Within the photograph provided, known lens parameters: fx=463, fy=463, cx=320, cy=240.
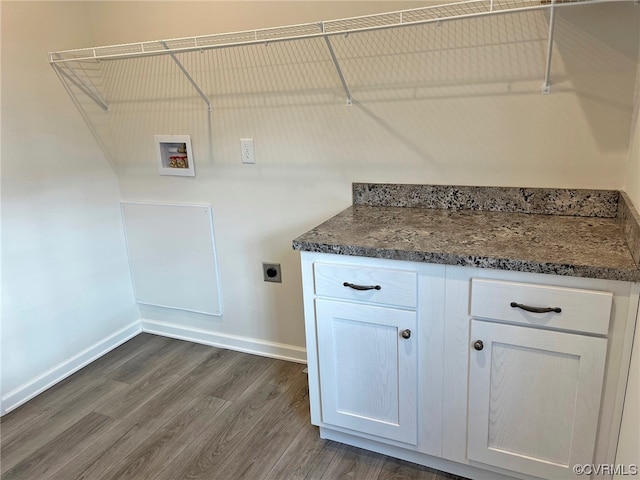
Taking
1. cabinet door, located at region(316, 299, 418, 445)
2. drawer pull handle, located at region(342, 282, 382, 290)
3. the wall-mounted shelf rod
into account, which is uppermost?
the wall-mounted shelf rod

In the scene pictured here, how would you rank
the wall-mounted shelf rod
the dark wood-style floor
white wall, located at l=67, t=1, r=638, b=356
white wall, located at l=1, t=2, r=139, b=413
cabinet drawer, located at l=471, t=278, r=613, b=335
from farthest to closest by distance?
white wall, located at l=1, t=2, r=139, b=413, the dark wood-style floor, white wall, located at l=67, t=1, r=638, b=356, the wall-mounted shelf rod, cabinet drawer, located at l=471, t=278, r=613, b=335

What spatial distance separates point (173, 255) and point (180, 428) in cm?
100

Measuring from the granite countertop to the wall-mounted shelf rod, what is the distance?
0.66m

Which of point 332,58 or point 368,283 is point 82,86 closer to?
point 332,58

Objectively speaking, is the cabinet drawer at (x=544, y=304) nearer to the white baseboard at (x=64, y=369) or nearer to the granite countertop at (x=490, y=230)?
the granite countertop at (x=490, y=230)

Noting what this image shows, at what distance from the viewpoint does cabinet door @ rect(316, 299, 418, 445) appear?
1.59 m

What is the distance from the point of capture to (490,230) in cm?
161

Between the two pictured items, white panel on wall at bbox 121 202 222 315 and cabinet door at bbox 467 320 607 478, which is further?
white panel on wall at bbox 121 202 222 315

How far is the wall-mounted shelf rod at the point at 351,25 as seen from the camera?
4.96 feet

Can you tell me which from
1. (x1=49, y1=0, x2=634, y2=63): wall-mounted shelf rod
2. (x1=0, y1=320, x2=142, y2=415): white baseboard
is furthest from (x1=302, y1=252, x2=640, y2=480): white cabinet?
(x1=0, y1=320, x2=142, y2=415): white baseboard

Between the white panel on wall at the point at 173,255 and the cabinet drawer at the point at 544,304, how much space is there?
1.55 meters

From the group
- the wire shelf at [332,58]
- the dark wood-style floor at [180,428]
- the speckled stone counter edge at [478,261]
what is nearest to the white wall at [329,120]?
A: the wire shelf at [332,58]

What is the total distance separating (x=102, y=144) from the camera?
259 cm

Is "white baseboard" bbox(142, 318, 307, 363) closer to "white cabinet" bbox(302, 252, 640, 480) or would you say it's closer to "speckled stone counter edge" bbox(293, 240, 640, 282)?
"white cabinet" bbox(302, 252, 640, 480)
